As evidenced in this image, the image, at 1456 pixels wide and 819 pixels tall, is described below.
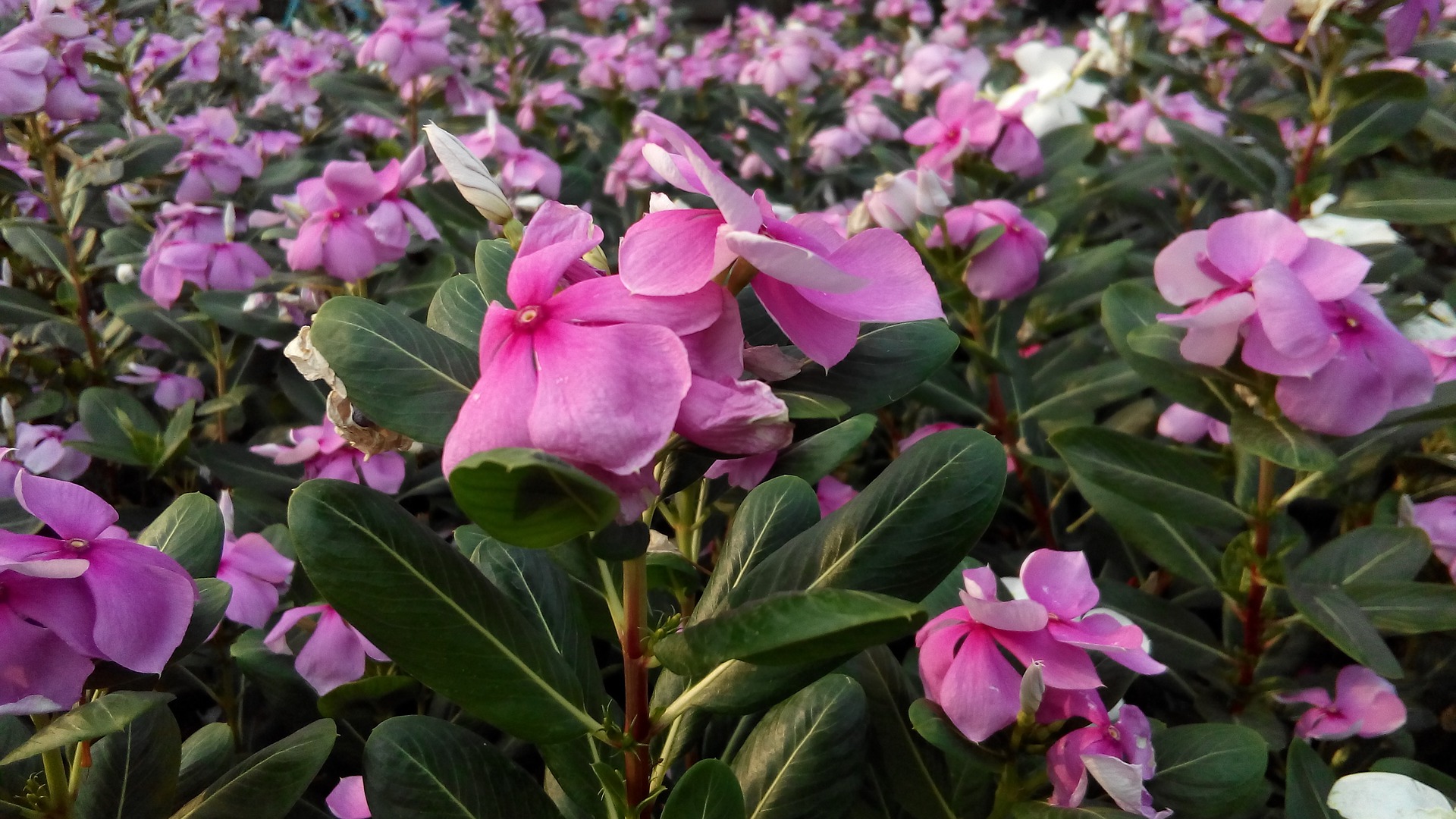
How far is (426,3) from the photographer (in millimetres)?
2205

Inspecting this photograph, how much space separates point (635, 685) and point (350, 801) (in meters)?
0.39

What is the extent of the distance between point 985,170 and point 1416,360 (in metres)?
0.90

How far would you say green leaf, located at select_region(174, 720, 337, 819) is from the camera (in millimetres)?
726

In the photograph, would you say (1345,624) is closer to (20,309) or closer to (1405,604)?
(1405,604)

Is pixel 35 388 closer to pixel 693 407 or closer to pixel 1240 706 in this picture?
pixel 693 407

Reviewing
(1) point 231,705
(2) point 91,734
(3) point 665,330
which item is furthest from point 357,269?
(3) point 665,330

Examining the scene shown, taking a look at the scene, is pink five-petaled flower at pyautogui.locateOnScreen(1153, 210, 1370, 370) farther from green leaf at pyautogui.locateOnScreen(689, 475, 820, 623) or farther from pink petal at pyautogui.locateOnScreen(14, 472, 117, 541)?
pink petal at pyautogui.locateOnScreen(14, 472, 117, 541)

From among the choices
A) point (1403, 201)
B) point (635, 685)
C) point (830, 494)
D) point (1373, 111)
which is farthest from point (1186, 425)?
point (635, 685)

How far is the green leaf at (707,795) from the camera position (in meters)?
0.61

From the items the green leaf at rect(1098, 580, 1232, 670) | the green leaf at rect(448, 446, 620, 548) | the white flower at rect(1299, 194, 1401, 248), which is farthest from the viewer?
the white flower at rect(1299, 194, 1401, 248)

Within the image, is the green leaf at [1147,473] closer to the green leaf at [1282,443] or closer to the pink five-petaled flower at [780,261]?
the green leaf at [1282,443]

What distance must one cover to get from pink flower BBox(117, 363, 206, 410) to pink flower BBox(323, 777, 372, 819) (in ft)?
3.46

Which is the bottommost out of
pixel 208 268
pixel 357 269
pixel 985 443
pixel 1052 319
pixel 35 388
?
pixel 35 388

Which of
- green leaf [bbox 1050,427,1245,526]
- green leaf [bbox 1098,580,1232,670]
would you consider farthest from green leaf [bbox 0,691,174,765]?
green leaf [bbox 1098,580,1232,670]
